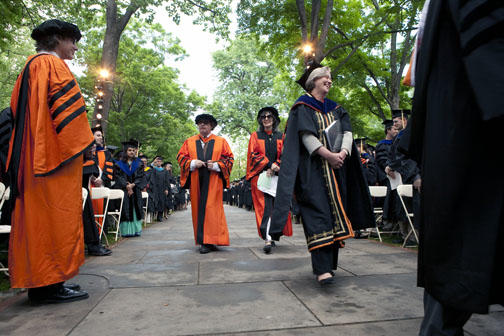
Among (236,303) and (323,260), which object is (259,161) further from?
(236,303)

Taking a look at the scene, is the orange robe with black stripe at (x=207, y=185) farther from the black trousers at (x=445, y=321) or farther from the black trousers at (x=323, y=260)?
the black trousers at (x=445, y=321)

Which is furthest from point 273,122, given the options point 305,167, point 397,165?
point 305,167

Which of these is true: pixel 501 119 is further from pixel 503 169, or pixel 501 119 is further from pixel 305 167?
pixel 305 167

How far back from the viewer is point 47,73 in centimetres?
268

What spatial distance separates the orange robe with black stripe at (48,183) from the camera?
8.36 ft

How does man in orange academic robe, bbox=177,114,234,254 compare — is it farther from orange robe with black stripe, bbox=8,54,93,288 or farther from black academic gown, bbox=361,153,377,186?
black academic gown, bbox=361,153,377,186

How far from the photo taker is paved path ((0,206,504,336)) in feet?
6.82

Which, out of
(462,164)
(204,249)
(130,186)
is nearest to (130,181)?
(130,186)

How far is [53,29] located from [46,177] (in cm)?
124

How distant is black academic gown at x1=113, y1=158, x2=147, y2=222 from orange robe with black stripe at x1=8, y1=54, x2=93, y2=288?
15.2 ft

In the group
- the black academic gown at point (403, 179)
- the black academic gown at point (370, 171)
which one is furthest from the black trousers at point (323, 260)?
the black academic gown at point (370, 171)

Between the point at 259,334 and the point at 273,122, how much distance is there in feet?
14.1

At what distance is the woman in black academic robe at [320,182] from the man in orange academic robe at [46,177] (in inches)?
65.4

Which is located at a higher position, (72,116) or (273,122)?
(273,122)
